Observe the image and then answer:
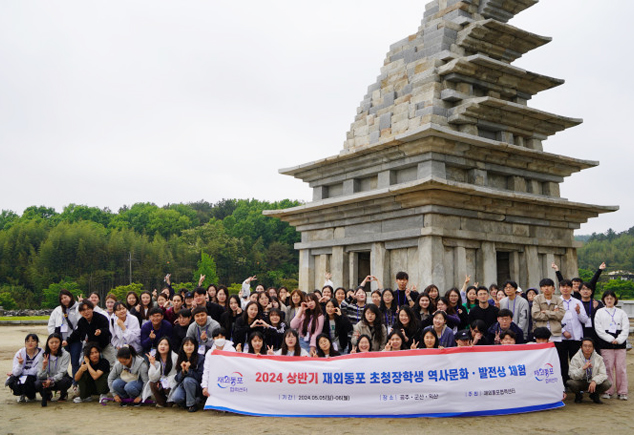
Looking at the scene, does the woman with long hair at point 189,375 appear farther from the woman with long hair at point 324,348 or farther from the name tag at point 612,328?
the name tag at point 612,328

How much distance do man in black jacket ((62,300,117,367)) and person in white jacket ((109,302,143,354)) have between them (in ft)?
0.40

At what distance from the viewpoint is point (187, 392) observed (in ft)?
24.6

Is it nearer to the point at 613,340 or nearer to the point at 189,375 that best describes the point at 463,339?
the point at 613,340

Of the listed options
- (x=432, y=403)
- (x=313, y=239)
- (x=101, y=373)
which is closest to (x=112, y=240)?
(x=313, y=239)

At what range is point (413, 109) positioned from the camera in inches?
614

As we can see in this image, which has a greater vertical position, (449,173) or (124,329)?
(449,173)

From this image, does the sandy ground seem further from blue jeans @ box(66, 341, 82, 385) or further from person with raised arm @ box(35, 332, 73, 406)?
blue jeans @ box(66, 341, 82, 385)

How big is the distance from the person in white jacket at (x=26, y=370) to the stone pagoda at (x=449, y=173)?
8.91 m

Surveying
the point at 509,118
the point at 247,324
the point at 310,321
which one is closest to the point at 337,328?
the point at 310,321

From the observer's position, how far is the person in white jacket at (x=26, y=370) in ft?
26.5

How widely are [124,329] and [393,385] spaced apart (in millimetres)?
4572

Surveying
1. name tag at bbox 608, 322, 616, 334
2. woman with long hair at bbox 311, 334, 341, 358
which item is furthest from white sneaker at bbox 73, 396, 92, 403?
name tag at bbox 608, 322, 616, 334

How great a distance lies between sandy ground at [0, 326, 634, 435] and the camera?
20.6ft

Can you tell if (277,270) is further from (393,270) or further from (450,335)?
(450,335)
